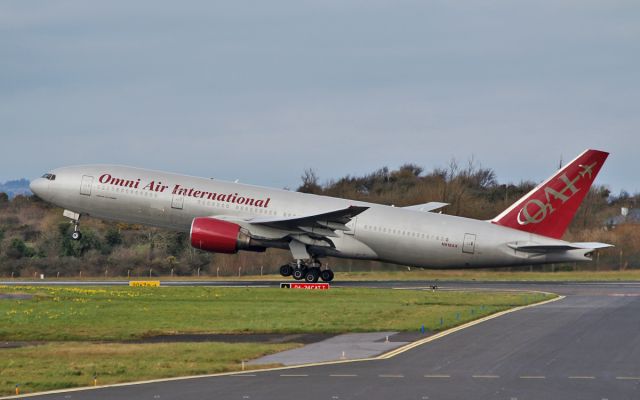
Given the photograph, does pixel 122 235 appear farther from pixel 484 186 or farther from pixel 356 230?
pixel 484 186

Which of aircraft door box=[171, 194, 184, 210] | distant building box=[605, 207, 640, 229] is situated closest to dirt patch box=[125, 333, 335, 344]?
aircraft door box=[171, 194, 184, 210]

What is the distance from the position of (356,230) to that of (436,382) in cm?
3096

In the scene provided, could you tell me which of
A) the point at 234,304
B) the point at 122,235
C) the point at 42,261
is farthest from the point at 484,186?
the point at 234,304

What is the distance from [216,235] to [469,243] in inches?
501

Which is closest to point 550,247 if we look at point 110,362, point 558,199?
point 558,199

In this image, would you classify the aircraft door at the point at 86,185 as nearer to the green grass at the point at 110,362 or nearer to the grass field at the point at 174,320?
the grass field at the point at 174,320

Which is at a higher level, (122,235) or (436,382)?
(122,235)

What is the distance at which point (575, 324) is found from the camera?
3559 cm

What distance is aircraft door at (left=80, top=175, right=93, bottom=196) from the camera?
55906 millimetres

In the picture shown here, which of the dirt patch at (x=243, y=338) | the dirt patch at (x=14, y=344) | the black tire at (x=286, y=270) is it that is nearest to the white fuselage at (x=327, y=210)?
the black tire at (x=286, y=270)

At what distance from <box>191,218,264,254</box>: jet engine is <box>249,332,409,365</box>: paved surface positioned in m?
20.4

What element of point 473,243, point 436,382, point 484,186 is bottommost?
point 436,382

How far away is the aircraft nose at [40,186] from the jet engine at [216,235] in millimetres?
10205

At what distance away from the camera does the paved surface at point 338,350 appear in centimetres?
2733
